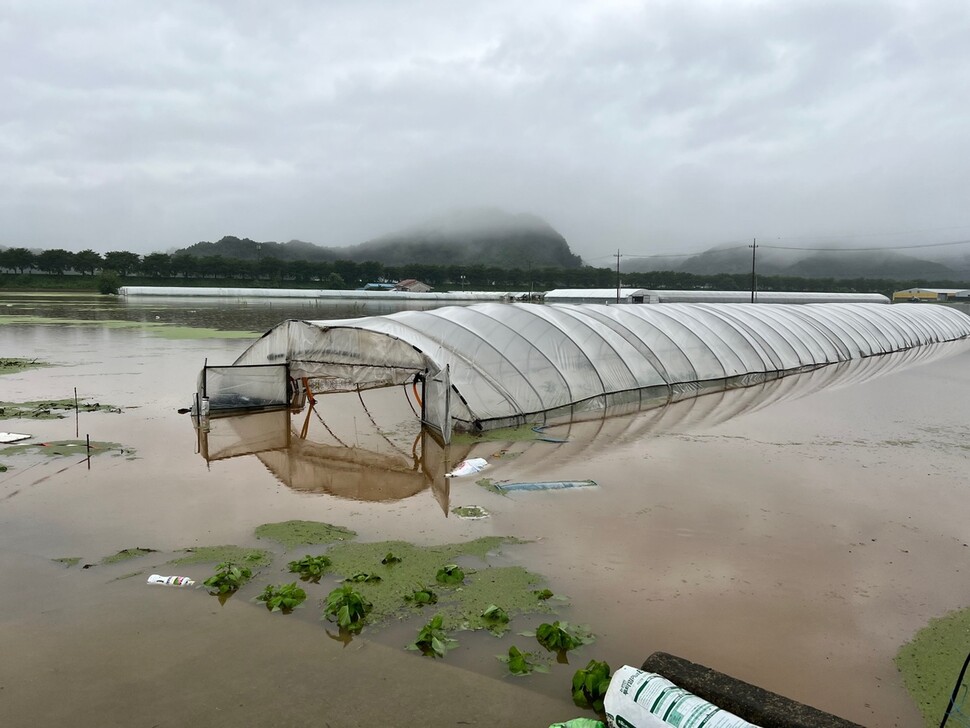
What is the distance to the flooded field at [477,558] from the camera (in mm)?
5477

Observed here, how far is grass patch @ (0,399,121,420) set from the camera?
1506 centimetres

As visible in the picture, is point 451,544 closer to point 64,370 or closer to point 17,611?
point 17,611

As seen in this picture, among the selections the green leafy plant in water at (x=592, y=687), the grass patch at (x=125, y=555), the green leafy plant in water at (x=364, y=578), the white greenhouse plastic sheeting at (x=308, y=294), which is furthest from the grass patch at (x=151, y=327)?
the white greenhouse plastic sheeting at (x=308, y=294)

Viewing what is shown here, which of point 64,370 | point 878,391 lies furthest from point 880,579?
point 64,370

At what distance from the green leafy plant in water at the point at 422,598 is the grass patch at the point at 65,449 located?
25.2 ft

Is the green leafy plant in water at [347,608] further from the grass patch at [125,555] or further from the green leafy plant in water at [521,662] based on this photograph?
the grass patch at [125,555]

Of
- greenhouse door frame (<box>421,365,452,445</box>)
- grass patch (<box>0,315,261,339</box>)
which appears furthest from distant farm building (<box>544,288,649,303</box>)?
greenhouse door frame (<box>421,365,452,445</box>)

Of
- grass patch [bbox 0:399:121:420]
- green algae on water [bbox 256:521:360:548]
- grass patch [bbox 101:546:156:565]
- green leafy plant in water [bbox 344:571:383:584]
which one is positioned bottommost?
grass patch [bbox 101:546:156:565]

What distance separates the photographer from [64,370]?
2258 centimetres

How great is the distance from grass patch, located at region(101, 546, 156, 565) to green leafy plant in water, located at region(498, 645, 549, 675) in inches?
191

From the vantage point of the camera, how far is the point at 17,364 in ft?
A: 76.5

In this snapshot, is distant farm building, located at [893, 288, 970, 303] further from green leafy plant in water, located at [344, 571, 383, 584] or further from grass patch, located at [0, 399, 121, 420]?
green leafy plant in water, located at [344, 571, 383, 584]

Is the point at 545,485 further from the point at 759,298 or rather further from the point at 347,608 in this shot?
the point at 759,298

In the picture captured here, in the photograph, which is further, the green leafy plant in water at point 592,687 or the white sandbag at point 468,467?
the white sandbag at point 468,467
